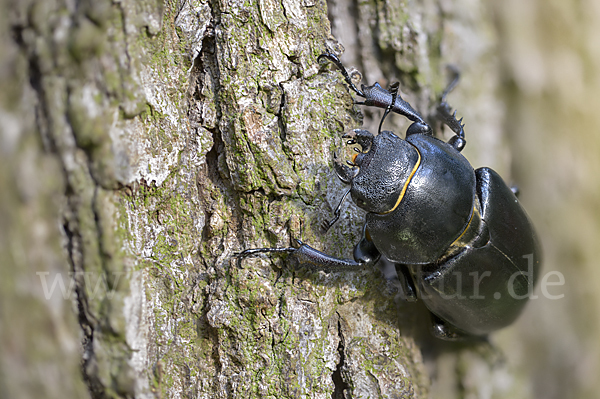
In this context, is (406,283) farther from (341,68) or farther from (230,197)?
(341,68)

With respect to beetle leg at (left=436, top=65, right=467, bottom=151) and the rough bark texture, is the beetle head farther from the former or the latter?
beetle leg at (left=436, top=65, right=467, bottom=151)

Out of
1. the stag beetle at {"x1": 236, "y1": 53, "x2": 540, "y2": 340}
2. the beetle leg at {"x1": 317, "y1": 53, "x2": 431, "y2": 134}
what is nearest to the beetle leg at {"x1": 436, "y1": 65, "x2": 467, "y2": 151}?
the stag beetle at {"x1": 236, "y1": 53, "x2": 540, "y2": 340}

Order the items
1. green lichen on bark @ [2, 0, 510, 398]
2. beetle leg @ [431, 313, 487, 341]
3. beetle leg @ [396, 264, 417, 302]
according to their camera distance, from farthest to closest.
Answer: beetle leg @ [431, 313, 487, 341], beetle leg @ [396, 264, 417, 302], green lichen on bark @ [2, 0, 510, 398]

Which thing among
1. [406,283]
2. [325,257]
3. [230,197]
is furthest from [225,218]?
[406,283]

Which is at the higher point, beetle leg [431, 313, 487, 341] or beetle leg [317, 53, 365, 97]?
beetle leg [317, 53, 365, 97]

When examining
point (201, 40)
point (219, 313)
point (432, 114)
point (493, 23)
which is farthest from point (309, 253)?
point (493, 23)

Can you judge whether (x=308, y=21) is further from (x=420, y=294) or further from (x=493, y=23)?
(x=420, y=294)

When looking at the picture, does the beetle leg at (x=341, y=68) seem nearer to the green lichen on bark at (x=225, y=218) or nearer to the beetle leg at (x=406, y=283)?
the green lichen on bark at (x=225, y=218)
